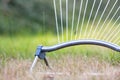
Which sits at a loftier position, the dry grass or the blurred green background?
the dry grass

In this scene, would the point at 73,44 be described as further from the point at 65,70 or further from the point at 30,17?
the point at 30,17

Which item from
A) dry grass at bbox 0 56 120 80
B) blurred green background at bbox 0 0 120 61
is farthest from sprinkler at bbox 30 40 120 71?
blurred green background at bbox 0 0 120 61

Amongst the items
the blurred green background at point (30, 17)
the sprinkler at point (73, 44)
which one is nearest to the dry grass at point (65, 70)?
the sprinkler at point (73, 44)

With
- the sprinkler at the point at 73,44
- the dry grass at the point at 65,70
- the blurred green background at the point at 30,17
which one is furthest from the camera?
the blurred green background at the point at 30,17

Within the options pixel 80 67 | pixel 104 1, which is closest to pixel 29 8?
pixel 104 1

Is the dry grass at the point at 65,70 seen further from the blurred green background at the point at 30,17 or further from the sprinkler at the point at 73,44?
the blurred green background at the point at 30,17

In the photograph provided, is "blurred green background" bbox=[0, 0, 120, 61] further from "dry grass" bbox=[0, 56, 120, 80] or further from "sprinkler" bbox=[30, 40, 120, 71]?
"sprinkler" bbox=[30, 40, 120, 71]

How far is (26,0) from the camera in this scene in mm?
6219

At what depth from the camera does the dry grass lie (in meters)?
2.88

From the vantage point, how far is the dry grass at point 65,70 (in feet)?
9.44

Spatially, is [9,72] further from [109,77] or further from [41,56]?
[109,77]

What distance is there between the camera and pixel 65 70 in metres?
3.04

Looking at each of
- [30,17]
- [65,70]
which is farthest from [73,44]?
[30,17]

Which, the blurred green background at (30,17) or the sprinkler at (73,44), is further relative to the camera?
the blurred green background at (30,17)
